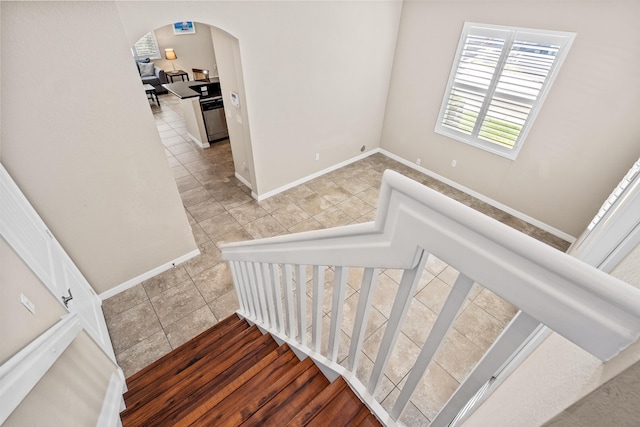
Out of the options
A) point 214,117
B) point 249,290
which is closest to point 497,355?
point 249,290

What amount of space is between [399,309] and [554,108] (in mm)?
4364

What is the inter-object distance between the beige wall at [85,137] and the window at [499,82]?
4351 mm

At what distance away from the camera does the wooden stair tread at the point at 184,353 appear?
2.39 metres

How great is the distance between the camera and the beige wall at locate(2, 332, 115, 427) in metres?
1.19

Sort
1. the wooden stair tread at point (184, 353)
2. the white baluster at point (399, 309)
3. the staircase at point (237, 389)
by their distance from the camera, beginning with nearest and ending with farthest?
the white baluster at point (399, 309) < the staircase at point (237, 389) < the wooden stair tread at point (184, 353)

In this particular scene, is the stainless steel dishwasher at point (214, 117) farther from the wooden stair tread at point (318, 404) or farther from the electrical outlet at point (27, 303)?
the wooden stair tread at point (318, 404)

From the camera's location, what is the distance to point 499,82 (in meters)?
4.10

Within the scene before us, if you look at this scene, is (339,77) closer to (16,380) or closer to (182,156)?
(182,156)

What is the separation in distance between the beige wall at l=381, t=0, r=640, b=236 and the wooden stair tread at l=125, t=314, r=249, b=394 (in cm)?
430

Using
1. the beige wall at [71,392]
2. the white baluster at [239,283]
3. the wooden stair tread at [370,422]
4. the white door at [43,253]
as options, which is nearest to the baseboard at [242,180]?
the white baluster at [239,283]

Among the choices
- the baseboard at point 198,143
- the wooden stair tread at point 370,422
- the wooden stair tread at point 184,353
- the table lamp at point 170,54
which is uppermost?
the table lamp at point 170,54

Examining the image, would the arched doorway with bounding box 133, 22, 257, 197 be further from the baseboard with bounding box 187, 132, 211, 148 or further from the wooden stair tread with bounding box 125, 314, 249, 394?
the wooden stair tread with bounding box 125, 314, 249, 394

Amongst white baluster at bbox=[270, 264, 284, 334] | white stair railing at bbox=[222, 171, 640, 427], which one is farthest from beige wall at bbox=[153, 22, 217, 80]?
white stair railing at bbox=[222, 171, 640, 427]

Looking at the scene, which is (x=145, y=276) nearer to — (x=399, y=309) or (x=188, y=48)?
(x=399, y=309)
